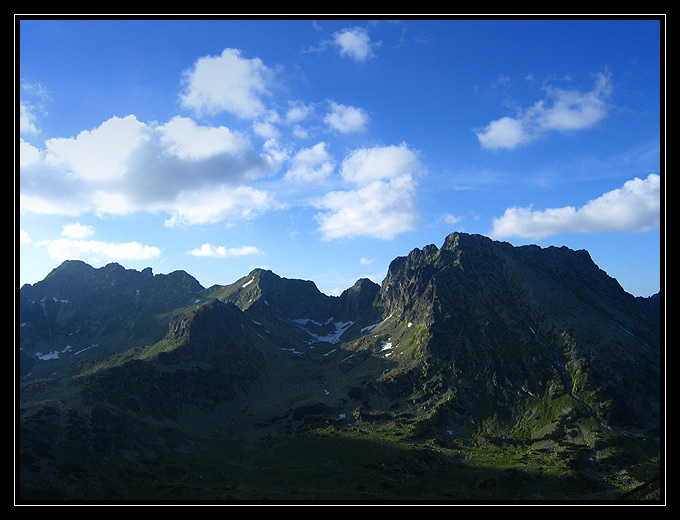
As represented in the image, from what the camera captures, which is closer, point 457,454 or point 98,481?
point 98,481

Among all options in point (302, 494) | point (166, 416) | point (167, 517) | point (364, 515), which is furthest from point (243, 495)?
point (166, 416)

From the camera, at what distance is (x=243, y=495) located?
106 meters

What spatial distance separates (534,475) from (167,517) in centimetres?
12682

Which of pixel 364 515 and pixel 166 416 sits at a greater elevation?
pixel 364 515

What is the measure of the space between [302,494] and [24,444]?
286 feet

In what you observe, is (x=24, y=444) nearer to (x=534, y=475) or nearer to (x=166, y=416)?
(x=166, y=416)
